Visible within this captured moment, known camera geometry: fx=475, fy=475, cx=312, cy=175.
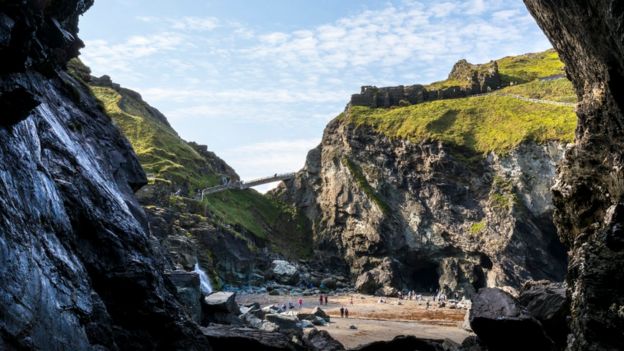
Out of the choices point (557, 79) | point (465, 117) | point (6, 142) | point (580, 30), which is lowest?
point (6, 142)

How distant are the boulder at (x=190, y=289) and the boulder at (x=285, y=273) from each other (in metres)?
60.5

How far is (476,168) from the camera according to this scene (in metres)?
97.9

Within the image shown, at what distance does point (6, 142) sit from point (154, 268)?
9.66m

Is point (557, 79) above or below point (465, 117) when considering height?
above

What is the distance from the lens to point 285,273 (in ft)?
311

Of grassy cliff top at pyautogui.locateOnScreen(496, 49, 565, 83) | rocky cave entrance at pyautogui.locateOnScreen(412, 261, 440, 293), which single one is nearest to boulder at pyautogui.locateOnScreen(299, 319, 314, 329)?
rocky cave entrance at pyautogui.locateOnScreen(412, 261, 440, 293)

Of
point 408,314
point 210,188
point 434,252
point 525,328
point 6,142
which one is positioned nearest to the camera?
point 6,142

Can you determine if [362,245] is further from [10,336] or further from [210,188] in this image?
[10,336]

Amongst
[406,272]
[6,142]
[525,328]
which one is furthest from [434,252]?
[6,142]

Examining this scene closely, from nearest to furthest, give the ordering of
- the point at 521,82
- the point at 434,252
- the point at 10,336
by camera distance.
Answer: the point at 10,336, the point at 434,252, the point at 521,82

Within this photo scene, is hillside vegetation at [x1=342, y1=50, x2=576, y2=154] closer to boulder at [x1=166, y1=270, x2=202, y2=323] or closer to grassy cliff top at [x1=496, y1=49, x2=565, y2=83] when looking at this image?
grassy cliff top at [x1=496, y1=49, x2=565, y2=83]

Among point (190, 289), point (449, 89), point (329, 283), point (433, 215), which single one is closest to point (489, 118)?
point (449, 89)

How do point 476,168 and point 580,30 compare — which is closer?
point 580,30

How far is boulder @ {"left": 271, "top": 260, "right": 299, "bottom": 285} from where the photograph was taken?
9338 cm
